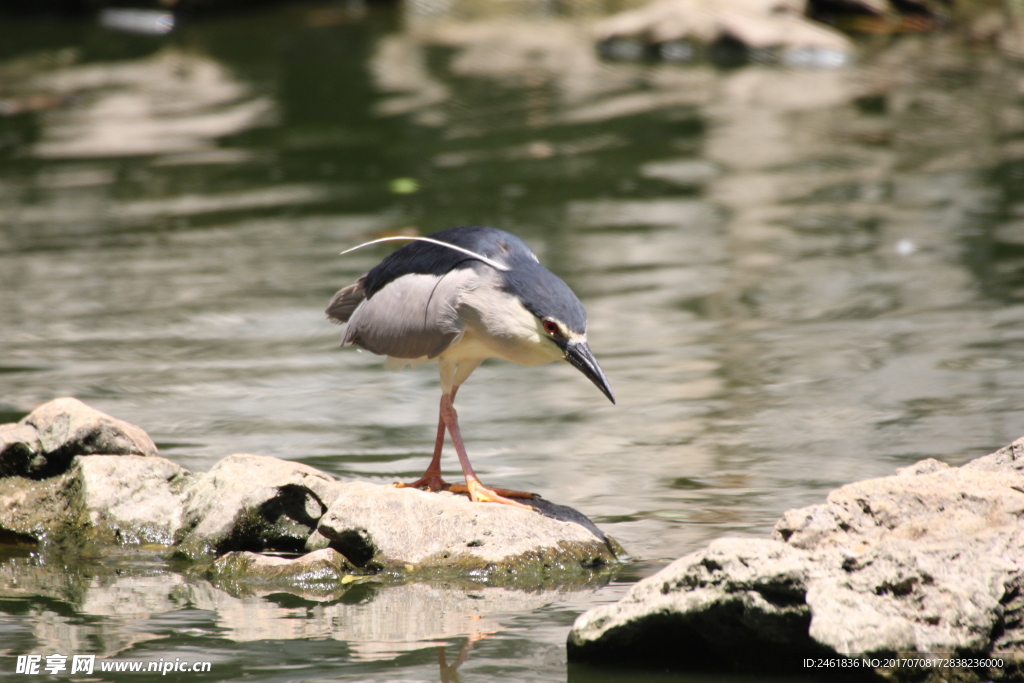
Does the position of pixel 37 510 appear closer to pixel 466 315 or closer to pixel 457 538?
pixel 457 538

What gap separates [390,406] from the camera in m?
6.48

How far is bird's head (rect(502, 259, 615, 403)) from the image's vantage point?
4.44m

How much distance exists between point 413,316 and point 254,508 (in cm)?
93

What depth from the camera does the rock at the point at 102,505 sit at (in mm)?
4793

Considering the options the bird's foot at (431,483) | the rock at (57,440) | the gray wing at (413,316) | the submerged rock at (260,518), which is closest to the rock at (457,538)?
the submerged rock at (260,518)

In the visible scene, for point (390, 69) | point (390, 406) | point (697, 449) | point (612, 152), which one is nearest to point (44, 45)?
point (390, 69)

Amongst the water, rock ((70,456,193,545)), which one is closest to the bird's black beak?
the water

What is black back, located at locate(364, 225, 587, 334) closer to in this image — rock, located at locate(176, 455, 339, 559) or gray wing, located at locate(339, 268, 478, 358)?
gray wing, located at locate(339, 268, 478, 358)

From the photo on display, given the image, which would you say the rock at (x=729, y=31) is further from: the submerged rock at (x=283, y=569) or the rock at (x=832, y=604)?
the rock at (x=832, y=604)

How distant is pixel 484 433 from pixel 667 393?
977mm

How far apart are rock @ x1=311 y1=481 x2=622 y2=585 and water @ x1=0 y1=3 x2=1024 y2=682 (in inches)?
6.5

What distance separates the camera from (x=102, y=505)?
15.8ft

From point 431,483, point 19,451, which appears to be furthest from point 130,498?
point 431,483

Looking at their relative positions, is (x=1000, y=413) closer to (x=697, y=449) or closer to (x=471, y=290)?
(x=697, y=449)
